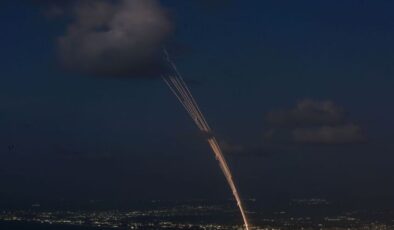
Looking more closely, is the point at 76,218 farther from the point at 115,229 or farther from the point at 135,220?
the point at 115,229

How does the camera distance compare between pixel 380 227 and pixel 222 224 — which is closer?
pixel 380 227

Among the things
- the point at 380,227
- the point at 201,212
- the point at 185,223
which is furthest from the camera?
the point at 201,212

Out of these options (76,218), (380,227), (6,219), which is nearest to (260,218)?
(380,227)

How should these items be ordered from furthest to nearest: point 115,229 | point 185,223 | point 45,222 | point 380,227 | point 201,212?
point 201,212 → point 45,222 → point 185,223 → point 115,229 → point 380,227

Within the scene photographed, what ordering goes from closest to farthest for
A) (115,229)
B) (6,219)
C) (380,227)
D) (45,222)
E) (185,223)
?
(380,227) < (115,229) < (185,223) < (45,222) < (6,219)

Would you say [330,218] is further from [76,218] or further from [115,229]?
[76,218]

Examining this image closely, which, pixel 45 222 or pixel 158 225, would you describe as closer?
pixel 158 225

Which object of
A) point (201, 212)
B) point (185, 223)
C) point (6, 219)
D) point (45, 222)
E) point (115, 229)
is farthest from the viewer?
point (201, 212)

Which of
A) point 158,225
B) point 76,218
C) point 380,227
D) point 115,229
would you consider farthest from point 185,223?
point 380,227
